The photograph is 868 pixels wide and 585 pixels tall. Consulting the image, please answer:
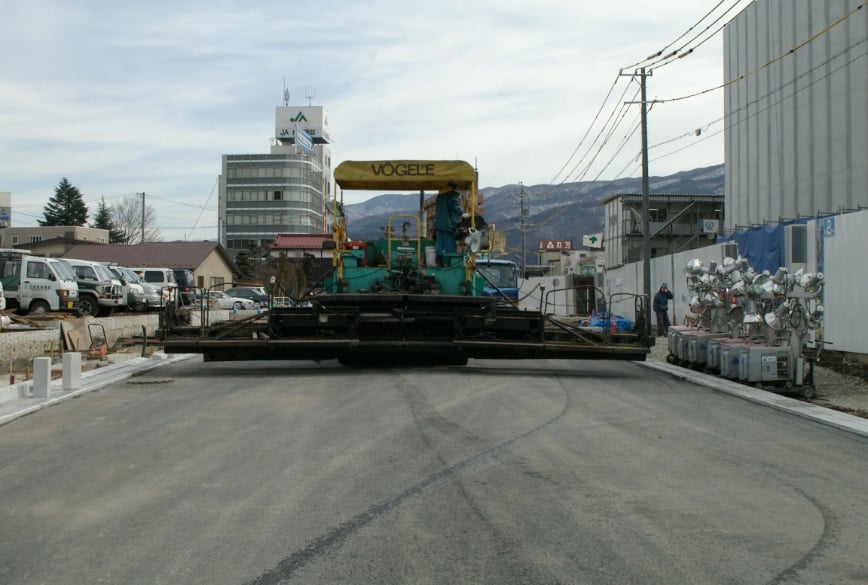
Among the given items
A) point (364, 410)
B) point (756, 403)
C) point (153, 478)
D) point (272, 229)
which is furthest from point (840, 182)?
point (272, 229)

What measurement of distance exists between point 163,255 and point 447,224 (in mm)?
49358

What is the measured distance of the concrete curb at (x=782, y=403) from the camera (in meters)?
8.17

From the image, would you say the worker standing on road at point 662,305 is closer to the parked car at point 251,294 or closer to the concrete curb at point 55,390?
the concrete curb at point 55,390

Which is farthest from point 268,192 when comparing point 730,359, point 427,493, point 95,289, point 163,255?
point 427,493

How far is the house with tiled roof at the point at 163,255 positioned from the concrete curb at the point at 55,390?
42659 mm

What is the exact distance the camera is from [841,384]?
12156 mm

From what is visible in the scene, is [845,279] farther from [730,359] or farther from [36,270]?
[36,270]

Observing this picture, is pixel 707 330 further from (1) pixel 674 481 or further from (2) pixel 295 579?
(2) pixel 295 579

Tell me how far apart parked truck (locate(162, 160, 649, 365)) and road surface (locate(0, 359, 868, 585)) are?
2631 millimetres

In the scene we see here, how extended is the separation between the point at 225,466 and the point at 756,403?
6.75 meters

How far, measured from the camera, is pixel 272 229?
409 feet

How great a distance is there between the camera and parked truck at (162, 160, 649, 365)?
1207cm

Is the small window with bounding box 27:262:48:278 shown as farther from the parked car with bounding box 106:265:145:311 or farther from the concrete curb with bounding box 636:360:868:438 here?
the concrete curb with bounding box 636:360:868:438

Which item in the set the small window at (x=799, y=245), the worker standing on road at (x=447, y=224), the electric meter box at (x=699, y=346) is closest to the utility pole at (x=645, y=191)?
the small window at (x=799, y=245)
